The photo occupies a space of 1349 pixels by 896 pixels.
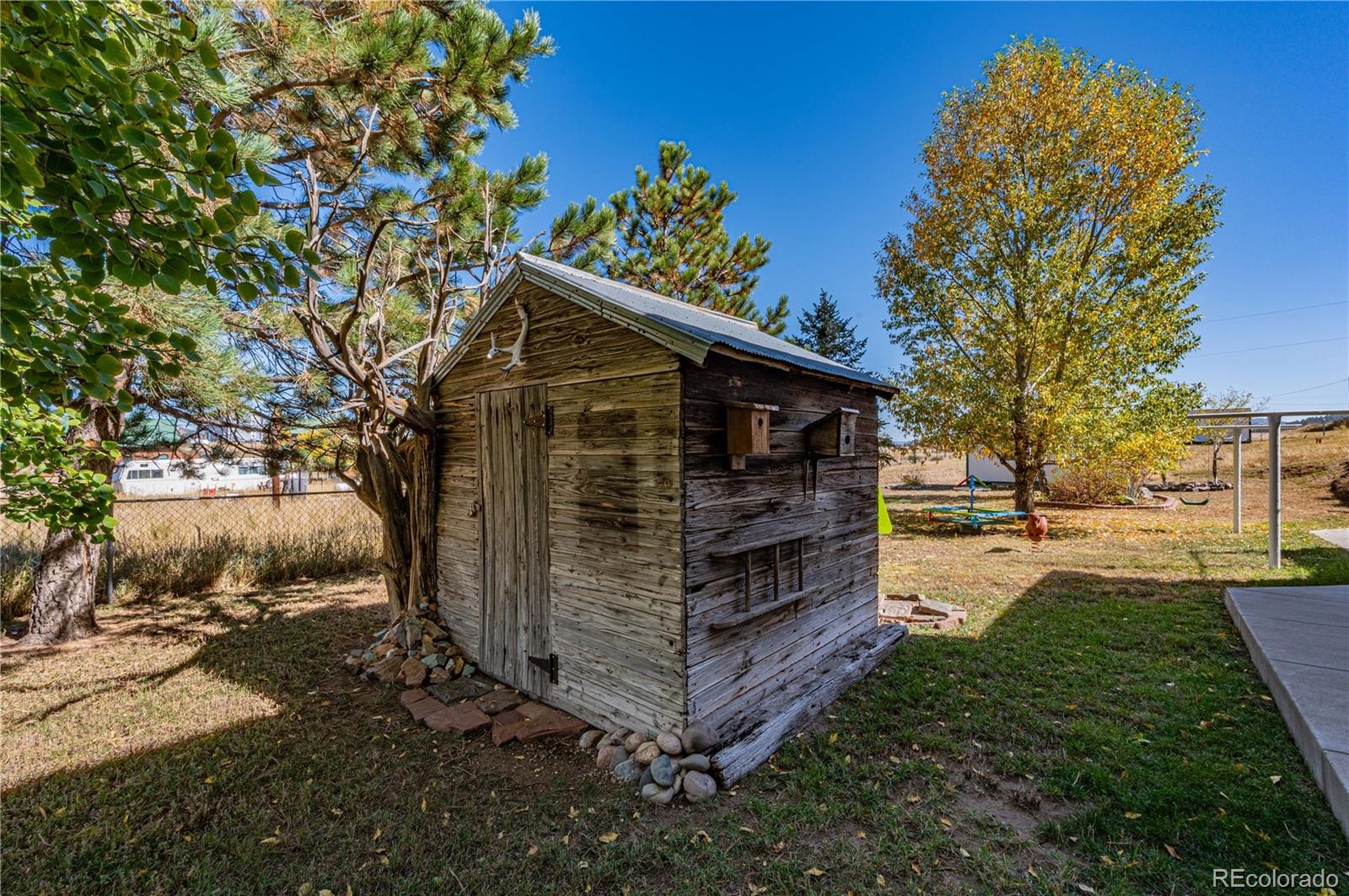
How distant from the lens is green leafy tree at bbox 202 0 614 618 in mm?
4223

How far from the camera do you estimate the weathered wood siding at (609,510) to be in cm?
311

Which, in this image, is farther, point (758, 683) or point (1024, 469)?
point (1024, 469)

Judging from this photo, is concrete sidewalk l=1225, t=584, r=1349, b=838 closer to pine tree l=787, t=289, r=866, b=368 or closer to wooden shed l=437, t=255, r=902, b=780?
wooden shed l=437, t=255, r=902, b=780

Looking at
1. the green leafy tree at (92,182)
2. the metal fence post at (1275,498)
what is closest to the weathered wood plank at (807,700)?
the green leafy tree at (92,182)

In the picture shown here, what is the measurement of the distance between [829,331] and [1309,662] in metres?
14.5

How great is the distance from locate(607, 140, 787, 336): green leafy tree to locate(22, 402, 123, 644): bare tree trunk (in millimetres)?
9474

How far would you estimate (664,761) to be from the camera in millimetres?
2945

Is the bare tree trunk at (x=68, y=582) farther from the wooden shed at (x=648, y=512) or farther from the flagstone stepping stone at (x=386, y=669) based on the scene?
the wooden shed at (x=648, y=512)

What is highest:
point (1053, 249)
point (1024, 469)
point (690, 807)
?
point (1053, 249)

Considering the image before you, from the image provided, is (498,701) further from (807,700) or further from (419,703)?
(807,700)

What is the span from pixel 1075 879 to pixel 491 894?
257 cm

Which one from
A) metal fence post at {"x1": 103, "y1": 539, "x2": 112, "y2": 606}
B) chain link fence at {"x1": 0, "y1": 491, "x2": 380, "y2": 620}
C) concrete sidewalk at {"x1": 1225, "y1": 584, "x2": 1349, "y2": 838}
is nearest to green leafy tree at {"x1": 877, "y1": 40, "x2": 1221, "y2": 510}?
concrete sidewalk at {"x1": 1225, "y1": 584, "x2": 1349, "y2": 838}

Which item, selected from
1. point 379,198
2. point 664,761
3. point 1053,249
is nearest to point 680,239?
point 1053,249

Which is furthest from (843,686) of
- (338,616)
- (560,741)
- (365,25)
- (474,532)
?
(365,25)
